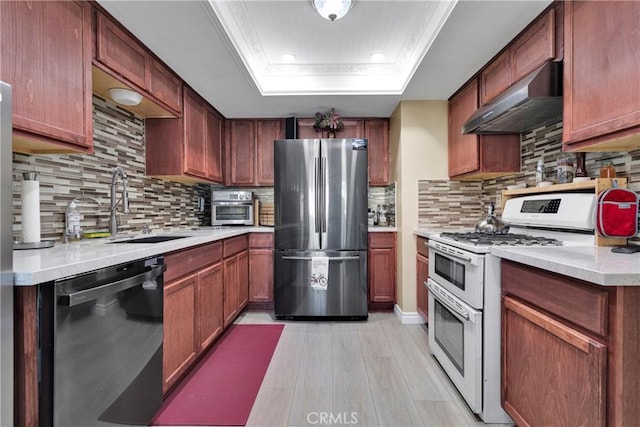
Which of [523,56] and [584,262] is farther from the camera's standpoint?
[523,56]

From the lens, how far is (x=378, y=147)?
3.35 metres

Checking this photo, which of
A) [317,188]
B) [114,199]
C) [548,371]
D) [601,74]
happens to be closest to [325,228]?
[317,188]

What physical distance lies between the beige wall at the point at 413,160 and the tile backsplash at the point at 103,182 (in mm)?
2264

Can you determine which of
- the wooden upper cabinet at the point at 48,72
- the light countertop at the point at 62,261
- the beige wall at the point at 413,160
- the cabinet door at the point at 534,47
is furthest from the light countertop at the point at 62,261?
the cabinet door at the point at 534,47

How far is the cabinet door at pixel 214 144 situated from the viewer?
2.91 meters

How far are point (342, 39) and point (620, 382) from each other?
2.43 m

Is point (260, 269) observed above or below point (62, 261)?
below

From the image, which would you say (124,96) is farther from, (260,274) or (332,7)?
(260,274)

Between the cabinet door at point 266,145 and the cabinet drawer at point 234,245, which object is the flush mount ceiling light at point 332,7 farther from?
the cabinet drawer at point 234,245

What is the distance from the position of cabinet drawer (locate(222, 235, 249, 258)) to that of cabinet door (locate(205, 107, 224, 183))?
2.36 ft

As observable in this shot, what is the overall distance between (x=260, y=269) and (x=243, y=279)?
21 cm

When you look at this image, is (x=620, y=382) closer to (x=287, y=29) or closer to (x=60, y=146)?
(x=60, y=146)

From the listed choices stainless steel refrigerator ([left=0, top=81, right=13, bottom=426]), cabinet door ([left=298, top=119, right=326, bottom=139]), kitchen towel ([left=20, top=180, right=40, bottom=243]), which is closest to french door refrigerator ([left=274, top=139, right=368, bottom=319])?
cabinet door ([left=298, top=119, right=326, bottom=139])

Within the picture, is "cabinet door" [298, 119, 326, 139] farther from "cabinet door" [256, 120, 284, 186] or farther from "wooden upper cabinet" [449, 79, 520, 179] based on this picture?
"wooden upper cabinet" [449, 79, 520, 179]
